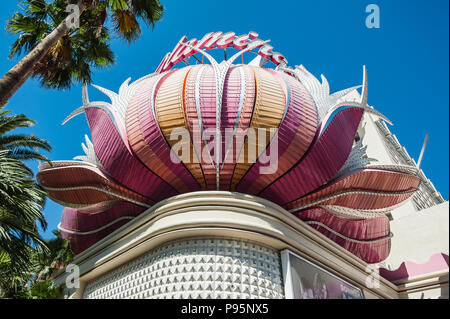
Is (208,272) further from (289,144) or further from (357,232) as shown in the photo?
(357,232)

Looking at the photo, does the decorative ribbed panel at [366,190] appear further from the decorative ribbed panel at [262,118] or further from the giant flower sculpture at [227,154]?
the decorative ribbed panel at [262,118]

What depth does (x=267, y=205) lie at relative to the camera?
29.9ft

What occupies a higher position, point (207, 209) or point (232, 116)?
point (232, 116)

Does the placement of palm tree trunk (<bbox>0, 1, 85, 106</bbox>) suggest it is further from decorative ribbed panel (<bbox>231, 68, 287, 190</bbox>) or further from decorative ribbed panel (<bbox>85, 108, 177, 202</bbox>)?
decorative ribbed panel (<bbox>231, 68, 287, 190</bbox>)

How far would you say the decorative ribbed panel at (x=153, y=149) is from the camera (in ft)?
32.4

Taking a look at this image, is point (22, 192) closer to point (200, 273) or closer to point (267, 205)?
point (200, 273)

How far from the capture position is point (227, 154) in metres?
9.59

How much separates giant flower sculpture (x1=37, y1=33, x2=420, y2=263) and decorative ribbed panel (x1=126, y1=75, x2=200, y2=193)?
3 centimetres

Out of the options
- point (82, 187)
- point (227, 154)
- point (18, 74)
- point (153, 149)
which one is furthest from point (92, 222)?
point (227, 154)

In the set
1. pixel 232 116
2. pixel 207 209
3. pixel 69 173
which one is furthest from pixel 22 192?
pixel 232 116

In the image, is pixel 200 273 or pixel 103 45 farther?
pixel 103 45

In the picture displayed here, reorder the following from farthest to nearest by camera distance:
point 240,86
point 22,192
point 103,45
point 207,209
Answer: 1. point 103,45
2. point 240,86
3. point 207,209
4. point 22,192

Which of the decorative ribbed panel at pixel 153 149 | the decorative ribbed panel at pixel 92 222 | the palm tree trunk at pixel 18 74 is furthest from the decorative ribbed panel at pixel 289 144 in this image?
the palm tree trunk at pixel 18 74

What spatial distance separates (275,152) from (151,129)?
135 inches
